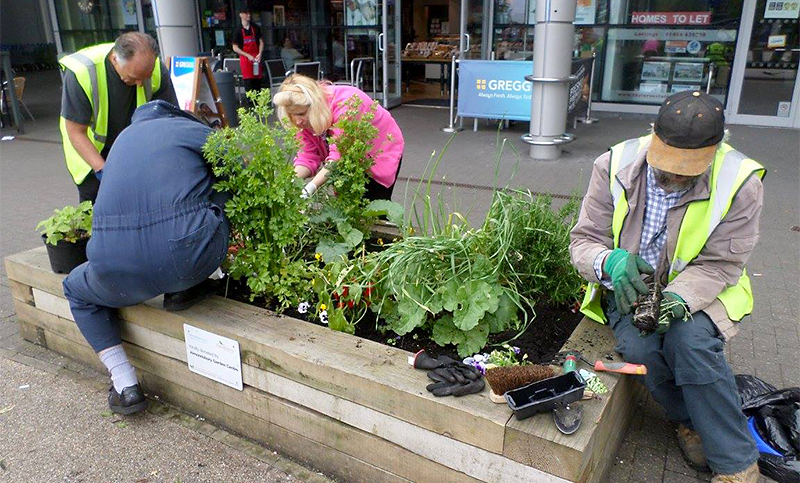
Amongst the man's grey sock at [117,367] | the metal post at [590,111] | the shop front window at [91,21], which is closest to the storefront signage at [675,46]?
the metal post at [590,111]

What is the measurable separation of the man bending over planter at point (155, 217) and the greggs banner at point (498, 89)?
6287mm

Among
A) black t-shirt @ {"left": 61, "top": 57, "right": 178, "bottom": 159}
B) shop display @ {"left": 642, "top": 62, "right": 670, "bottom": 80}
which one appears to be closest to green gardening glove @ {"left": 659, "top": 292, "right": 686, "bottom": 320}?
black t-shirt @ {"left": 61, "top": 57, "right": 178, "bottom": 159}

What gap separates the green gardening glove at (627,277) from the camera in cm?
215

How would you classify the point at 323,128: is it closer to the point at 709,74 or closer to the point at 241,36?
the point at 709,74

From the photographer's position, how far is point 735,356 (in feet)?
→ 10.7

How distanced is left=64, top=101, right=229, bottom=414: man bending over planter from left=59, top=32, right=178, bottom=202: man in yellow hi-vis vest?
0.84 meters

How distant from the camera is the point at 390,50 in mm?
11922

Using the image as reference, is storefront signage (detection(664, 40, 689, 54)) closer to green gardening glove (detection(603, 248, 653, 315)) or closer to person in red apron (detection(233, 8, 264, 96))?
person in red apron (detection(233, 8, 264, 96))

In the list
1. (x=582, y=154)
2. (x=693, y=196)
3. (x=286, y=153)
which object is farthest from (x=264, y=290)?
(x=582, y=154)

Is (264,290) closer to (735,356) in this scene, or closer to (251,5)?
(735,356)

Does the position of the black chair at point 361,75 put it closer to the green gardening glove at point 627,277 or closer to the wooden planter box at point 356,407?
the wooden planter box at point 356,407

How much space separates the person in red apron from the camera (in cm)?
1072

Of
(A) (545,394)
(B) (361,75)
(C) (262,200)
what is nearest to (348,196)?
(C) (262,200)

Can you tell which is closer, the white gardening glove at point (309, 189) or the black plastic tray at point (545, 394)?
the black plastic tray at point (545, 394)
